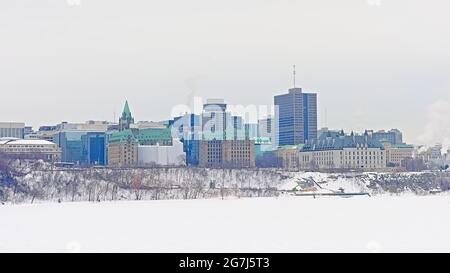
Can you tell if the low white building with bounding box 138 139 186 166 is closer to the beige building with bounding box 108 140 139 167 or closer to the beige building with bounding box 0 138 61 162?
the beige building with bounding box 108 140 139 167

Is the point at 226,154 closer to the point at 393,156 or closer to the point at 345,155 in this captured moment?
the point at 393,156

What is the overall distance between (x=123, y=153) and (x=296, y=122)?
3500mm

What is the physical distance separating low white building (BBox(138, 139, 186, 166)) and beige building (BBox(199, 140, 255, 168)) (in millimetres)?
449

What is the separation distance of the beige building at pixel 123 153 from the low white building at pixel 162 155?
0.45 feet

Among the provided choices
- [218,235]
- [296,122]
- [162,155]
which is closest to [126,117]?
[296,122]

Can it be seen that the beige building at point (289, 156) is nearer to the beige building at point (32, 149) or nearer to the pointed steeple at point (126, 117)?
the beige building at point (32, 149)

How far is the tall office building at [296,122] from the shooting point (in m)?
8.24

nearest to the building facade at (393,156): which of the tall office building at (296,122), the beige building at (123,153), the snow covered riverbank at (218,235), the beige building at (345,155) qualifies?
the beige building at (345,155)

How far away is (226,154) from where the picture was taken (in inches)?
586

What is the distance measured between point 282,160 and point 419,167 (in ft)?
8.17

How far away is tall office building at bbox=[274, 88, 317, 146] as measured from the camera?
8.24 m
